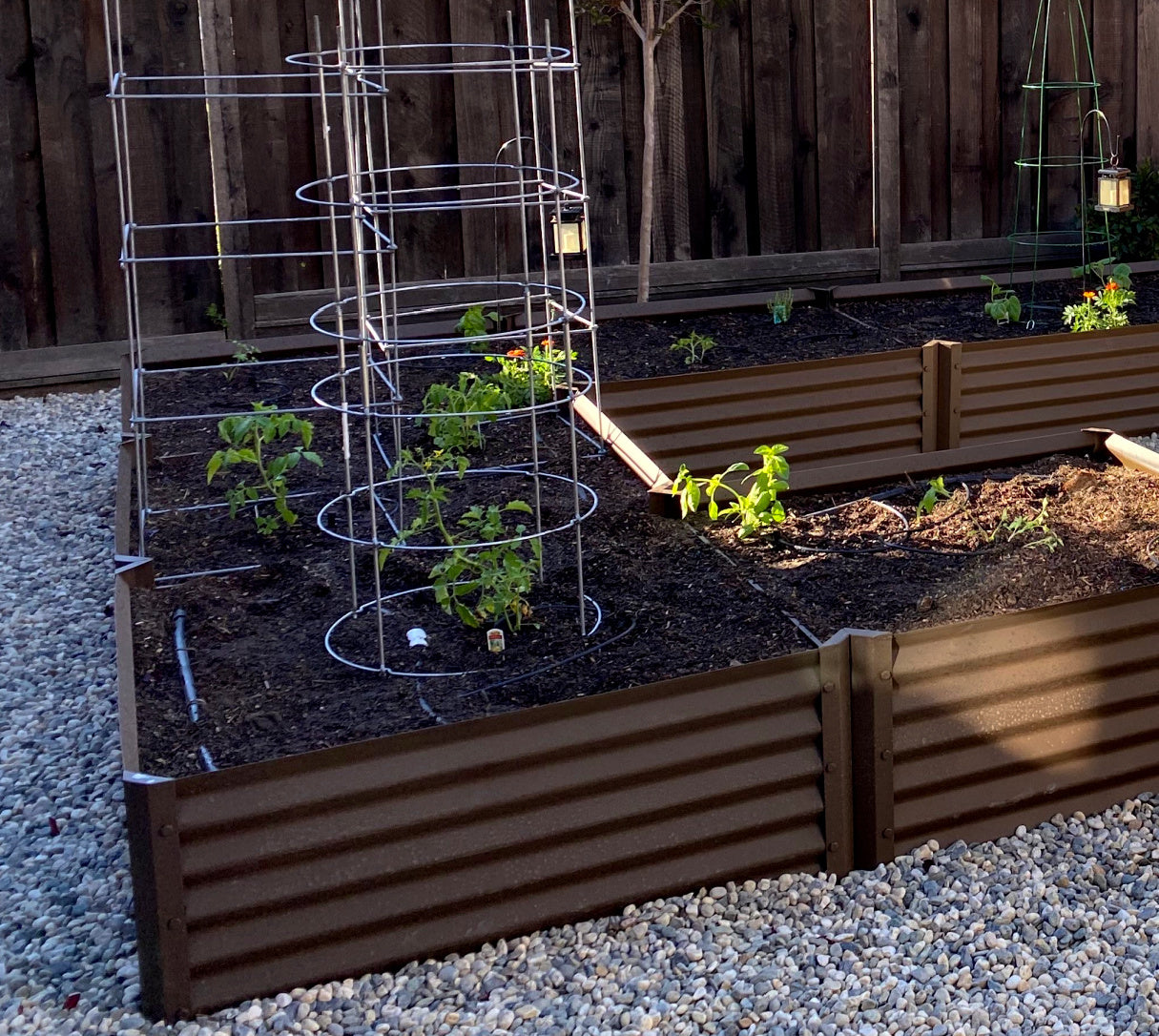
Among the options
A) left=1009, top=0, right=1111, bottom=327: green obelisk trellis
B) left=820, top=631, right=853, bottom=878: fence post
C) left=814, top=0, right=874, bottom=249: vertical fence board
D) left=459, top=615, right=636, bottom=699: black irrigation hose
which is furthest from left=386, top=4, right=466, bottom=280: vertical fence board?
left=820, top=631, right=853, bottom=878: fence post

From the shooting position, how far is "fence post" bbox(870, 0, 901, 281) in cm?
743

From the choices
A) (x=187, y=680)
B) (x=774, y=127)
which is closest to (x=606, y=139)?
(x=774, y=127)

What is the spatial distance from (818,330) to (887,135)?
1.64 meters

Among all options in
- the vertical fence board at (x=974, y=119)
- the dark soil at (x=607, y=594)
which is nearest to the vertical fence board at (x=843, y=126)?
the vertical fence board at (x=974, y=119)

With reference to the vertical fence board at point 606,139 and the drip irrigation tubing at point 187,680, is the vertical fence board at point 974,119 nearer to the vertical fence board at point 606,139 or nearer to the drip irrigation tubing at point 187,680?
the vertical fence board at point 606,139

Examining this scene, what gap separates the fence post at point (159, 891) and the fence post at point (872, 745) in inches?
51.9

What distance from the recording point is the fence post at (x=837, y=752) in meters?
2.85

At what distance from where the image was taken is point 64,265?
6.50 m

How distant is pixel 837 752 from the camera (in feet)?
9.43

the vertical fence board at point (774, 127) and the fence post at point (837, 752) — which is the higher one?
the vertical fence board at point (774, 127)

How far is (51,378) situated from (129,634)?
365cm

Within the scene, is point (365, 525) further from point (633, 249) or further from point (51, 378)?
point (633, 249)

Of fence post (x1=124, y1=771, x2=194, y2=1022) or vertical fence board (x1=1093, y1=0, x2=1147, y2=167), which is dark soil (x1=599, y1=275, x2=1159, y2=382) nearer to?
vertical fence board (x1=1093, y1=0, x2=1147, y2=167)

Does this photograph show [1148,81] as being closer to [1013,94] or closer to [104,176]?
[1013,94]
